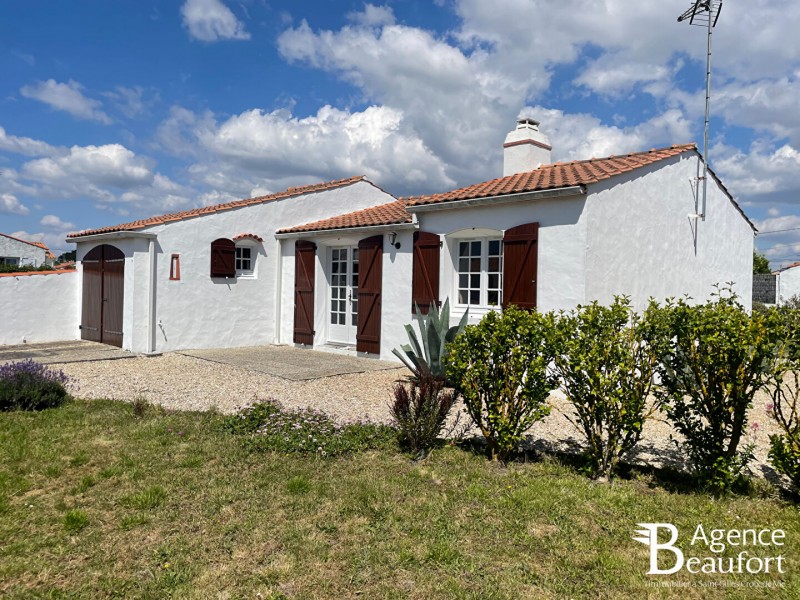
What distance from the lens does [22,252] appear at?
30.6m

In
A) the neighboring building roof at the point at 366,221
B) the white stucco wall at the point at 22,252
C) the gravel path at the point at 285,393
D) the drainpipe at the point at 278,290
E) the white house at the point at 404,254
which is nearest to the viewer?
the gravel path at the point at 285,393

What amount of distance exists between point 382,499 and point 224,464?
1567 millimetres

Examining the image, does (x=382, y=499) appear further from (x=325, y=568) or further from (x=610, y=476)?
(x=610, y=476)

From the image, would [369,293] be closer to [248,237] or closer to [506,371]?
[248,237]

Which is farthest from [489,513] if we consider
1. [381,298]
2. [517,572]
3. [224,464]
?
[381,298]

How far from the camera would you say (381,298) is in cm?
1135

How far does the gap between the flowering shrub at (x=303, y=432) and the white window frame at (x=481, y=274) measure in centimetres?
414

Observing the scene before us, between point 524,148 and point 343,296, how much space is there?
510 centimetres

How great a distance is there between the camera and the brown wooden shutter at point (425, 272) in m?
10.1

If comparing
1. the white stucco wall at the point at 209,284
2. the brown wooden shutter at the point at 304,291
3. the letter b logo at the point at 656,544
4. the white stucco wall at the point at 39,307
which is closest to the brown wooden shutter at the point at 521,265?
the letter b logo at the point at 656,544

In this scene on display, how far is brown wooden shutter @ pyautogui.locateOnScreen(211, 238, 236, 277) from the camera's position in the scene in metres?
12.5

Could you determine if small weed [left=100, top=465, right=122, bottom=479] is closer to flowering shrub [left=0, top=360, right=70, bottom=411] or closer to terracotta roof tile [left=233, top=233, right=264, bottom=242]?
flowering shrub [left=0, top=360, right=70, bottom=411]

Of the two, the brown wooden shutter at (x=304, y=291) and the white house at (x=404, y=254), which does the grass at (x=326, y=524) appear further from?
the brown wooden shutter at (x=304, y=291)

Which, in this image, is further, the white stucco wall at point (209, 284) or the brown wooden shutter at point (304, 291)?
the brown wooden shutter at point (304, 291)
